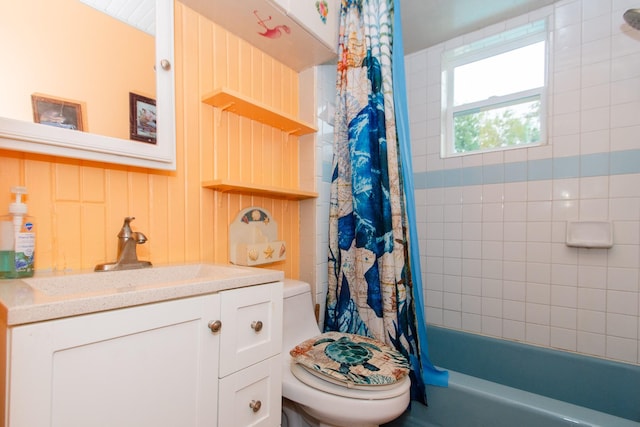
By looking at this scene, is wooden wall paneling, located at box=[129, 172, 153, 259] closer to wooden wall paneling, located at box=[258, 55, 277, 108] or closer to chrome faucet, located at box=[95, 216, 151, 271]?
chrome faucet, located at box=[95, 216, 151, 271]

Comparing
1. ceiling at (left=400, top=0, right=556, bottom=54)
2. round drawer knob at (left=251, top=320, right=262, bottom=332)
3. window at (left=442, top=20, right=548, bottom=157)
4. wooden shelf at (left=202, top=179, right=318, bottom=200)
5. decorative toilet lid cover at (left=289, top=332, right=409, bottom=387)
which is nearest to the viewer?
round drawer knob at (left=251, top=320, right=262, bottom=332)

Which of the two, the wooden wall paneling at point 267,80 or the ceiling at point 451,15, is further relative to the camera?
the ceiling at point 451,15

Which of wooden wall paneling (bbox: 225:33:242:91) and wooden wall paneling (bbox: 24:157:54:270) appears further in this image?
wooden wall paneling (bbox: 225:33:242:91)

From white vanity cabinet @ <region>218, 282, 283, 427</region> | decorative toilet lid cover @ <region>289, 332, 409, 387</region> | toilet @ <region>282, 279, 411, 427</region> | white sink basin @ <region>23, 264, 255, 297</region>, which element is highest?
white sink basin @ <region>23, 264, 255, 297</region>

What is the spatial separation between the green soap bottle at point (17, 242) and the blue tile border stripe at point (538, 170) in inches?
48.4

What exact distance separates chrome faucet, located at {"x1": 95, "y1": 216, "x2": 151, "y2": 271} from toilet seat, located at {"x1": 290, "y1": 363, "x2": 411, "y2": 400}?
72cm

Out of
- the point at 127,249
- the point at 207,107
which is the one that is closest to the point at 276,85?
the point at 207,107

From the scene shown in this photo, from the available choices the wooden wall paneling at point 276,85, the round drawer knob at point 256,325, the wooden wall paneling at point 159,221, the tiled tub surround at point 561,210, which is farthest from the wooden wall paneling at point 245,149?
the tiled tub surround at point 561,210

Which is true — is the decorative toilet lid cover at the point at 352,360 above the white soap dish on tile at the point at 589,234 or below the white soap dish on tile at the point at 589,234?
below

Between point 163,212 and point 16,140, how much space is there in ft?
1.49

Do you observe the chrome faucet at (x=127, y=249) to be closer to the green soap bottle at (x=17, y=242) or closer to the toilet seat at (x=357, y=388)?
the green soap bottle at (x=17, y=242)

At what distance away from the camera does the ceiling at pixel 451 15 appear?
169 cm

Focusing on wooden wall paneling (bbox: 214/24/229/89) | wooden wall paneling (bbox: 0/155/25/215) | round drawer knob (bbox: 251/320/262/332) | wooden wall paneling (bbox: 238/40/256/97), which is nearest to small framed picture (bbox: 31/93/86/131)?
wooden wall paneling (bbox: 0/155/25/215)

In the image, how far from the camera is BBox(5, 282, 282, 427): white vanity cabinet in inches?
20.6
